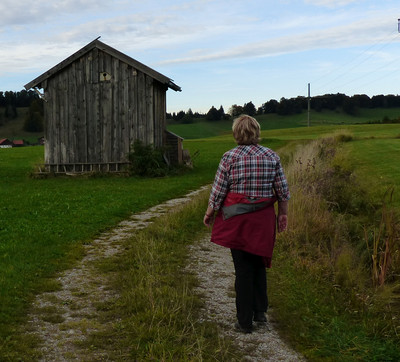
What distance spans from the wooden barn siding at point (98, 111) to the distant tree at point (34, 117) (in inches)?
3955

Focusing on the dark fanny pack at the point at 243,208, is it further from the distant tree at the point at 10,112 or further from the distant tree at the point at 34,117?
the distant tree at the point at 10,112

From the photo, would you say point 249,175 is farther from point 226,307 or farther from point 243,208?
point 226,307

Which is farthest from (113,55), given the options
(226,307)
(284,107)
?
(284,107)

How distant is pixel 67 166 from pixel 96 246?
47.1ft

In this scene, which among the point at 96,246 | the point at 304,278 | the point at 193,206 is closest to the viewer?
the point at 304,278

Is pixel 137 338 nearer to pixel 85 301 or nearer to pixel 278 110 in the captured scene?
pixel 85 301

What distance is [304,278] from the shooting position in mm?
6906

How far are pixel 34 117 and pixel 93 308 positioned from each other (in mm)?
121826

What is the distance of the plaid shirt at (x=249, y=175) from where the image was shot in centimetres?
503

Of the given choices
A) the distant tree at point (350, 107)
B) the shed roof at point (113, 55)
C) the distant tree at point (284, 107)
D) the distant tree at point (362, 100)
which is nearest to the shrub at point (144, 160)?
the shed roof at point (113, 55)

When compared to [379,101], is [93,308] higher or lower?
lower

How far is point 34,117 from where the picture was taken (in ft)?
394

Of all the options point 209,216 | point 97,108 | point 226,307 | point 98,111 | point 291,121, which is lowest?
point 226,307

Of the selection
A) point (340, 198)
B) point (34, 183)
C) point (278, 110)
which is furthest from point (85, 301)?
point (278, 110)
